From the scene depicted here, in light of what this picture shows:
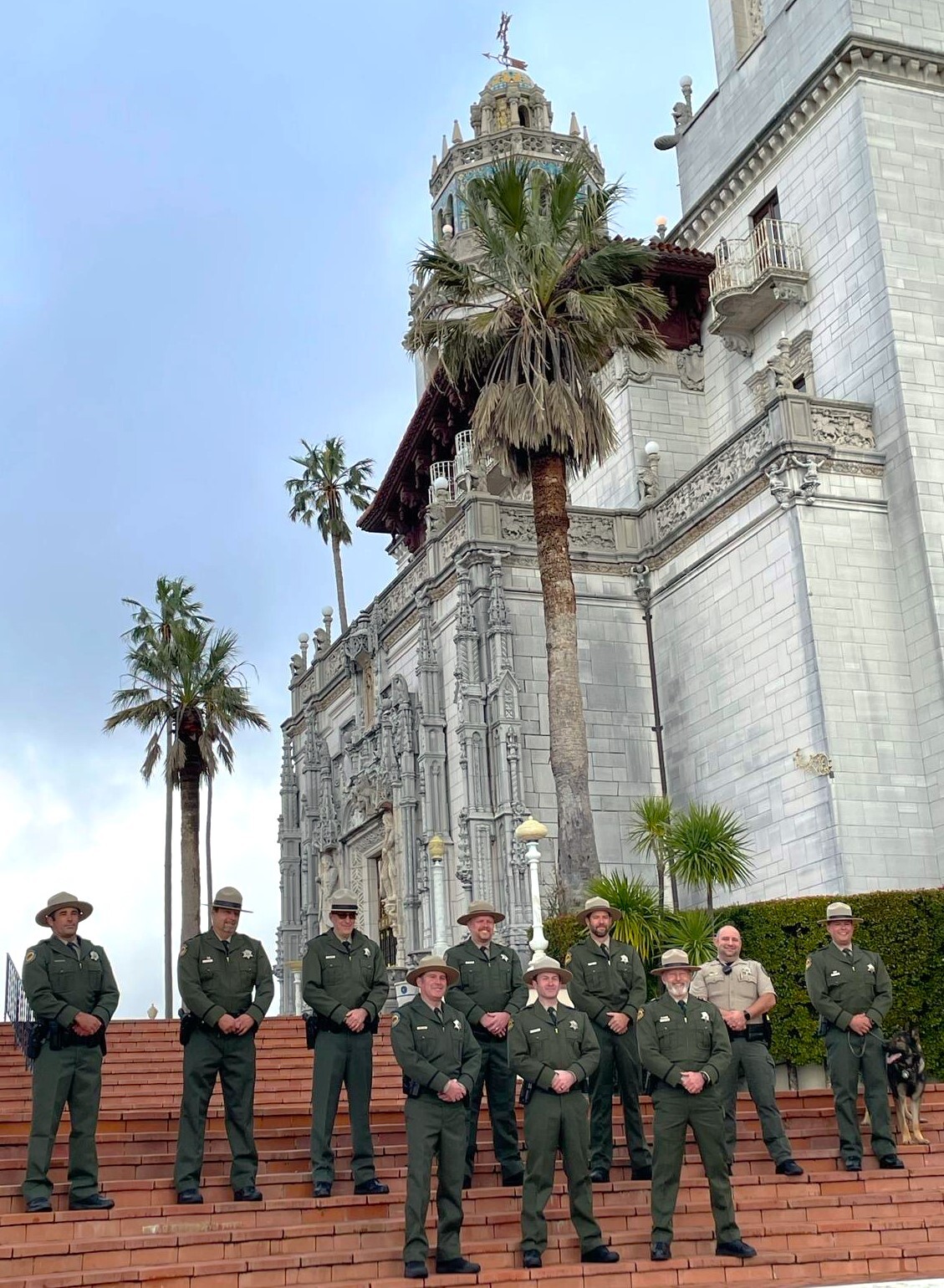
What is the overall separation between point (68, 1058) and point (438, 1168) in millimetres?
2929

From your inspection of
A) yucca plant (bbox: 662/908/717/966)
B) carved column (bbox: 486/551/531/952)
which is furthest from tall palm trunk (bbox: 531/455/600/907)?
carved column (bbox: 486/551/531/952)

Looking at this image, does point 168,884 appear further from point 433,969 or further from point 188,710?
point 433,969

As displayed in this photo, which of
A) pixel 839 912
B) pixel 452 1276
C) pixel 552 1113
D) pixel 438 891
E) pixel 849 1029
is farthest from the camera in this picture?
pixel 438 891

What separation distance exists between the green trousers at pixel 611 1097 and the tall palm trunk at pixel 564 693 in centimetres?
810

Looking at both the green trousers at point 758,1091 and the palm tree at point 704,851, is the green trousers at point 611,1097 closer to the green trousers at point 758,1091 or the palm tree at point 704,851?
the green trousers at point 758,1091

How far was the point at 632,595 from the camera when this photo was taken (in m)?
29.4

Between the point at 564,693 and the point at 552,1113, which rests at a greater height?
the point at 564,693

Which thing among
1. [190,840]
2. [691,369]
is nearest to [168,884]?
[190,840]

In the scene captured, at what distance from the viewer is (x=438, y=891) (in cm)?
2697

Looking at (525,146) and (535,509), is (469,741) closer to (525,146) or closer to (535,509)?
(535,509)

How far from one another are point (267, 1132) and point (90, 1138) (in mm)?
2308

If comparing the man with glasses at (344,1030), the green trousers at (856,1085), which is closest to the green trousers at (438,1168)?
the man with glasses at (344,1030)

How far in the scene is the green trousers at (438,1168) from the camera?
34.3 ft

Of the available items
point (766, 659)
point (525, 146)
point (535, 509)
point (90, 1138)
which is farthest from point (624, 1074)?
point (525, 146)
